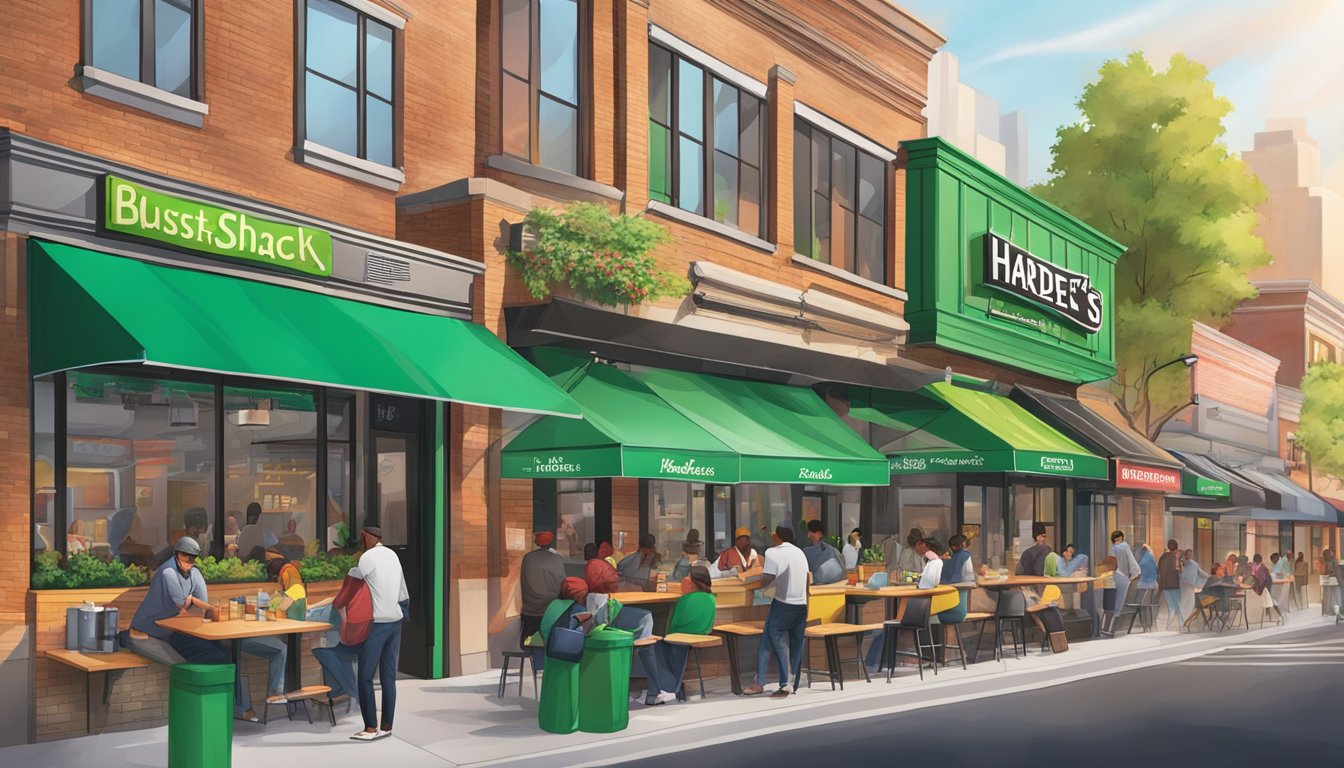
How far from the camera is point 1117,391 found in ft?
143

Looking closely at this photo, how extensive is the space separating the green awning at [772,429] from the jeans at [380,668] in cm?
647

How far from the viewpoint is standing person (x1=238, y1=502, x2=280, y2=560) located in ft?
46.7

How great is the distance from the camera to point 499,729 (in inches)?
498

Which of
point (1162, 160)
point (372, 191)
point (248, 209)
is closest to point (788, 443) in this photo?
point (372, 191)

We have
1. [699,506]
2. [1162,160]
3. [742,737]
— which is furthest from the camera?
[1162,160]

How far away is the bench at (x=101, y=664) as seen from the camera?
11797 mm

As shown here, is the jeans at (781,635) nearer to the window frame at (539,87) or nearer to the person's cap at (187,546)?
the person's cap at (187,546)

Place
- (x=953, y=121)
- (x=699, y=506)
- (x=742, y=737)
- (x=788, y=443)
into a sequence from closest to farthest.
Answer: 1. (x=742, y=737)
2. (x=788, y=443)
3. (x=699, y=506)
4. (x=953, y=121)

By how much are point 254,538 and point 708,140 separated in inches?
413

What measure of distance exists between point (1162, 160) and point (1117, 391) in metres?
7.75

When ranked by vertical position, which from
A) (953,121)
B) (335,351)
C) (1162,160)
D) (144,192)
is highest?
(953,121)

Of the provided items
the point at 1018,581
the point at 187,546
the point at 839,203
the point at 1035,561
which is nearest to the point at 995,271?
the point at 839,203

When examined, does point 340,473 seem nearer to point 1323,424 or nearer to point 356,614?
point 356,614

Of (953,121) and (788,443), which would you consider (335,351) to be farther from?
(953,121)
